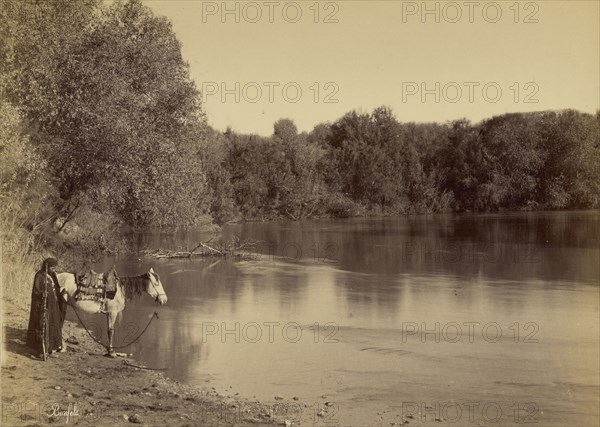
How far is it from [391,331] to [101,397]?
8114 millimetres

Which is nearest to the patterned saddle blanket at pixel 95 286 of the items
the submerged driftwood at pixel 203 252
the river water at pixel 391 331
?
the river water at pixel 391 331

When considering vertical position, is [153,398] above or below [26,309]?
below

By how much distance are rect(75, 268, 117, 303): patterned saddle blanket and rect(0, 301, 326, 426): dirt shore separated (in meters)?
1.00

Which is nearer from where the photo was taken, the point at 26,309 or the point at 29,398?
the point at 29,398

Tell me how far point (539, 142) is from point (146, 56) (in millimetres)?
33406

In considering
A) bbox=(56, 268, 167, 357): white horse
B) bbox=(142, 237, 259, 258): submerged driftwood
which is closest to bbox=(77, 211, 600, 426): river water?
bbox=(142, 237, 259, 258): submerged driftwood

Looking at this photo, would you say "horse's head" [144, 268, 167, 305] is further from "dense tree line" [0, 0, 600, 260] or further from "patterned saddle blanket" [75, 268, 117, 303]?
"dense tree line" [0, 0, 600, 260]

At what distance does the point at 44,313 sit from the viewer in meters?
10.5

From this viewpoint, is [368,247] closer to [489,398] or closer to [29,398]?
[489,398]

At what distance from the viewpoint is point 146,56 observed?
63.0 feet

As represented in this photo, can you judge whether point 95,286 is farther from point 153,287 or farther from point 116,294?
point 153,287

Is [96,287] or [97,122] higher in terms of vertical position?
[97,122]

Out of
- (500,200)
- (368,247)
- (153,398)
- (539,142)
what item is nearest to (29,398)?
(153,398)

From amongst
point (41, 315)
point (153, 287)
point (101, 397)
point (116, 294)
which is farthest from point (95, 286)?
point (101, 397)
